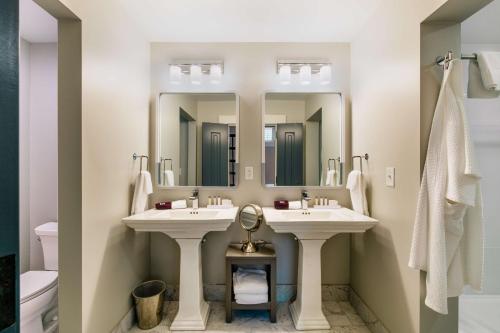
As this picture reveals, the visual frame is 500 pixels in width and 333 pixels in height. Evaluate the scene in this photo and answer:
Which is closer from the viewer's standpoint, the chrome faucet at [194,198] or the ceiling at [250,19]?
the ceiling at [250,19]

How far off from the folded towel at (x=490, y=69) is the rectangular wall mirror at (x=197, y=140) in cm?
170

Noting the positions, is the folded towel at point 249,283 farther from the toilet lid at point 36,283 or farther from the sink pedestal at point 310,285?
the toilet lid at point 36,283

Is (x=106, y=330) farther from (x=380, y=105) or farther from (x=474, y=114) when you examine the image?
(x=474, y=114)

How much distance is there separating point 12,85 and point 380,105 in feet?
6.45

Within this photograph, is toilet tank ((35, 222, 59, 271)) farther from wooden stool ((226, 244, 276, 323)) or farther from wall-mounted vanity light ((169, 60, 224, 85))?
wall-mounted vanity light ((169, 60, 224, 85))

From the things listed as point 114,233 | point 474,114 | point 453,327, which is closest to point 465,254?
point 453,327

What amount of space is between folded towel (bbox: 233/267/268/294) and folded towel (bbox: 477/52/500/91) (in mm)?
1945

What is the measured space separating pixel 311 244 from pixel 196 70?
73.7 inches

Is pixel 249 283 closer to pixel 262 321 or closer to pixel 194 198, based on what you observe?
pixel 262 321

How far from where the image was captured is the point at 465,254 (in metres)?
1.21

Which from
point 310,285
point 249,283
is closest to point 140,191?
point 249,283

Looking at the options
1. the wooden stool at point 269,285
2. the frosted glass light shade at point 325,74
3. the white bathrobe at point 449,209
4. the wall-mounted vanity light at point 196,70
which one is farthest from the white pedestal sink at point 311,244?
the wall-mounted vanity light at point 196,70

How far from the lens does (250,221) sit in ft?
6.68

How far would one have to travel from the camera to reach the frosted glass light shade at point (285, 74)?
2.23 m
